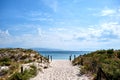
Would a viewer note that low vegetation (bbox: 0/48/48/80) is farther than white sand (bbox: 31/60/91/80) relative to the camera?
Yes

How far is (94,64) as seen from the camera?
67.5 ft

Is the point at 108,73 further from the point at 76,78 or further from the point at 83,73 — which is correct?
the point at 83,73

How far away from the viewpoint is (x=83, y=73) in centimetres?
2025

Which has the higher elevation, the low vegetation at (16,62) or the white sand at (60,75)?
the low vegetation at (16,62)

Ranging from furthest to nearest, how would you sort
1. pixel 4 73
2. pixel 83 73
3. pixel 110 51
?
1. pixel 110 51
2. pixel 4 73
3. pixel 83 73

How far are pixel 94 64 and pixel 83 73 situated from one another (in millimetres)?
1486

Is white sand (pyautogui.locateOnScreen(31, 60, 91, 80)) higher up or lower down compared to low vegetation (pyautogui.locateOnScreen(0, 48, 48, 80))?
lower down

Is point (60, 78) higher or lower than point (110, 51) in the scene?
lower

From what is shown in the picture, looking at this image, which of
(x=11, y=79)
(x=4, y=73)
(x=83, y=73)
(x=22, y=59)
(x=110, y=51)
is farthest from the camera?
(x=22, y=59)

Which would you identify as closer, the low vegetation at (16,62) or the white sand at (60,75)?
the white sand at (60,75)

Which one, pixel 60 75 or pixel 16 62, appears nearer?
pixel 60 75

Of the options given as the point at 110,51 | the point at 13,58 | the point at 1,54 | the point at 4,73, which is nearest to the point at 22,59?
the point at 13,58

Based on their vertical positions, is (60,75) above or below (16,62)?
below

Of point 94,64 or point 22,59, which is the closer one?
point 94,64
